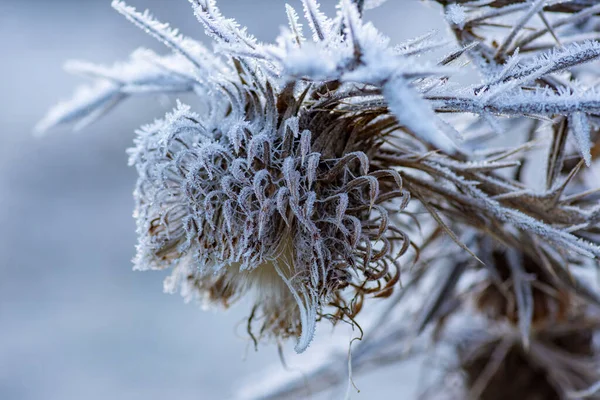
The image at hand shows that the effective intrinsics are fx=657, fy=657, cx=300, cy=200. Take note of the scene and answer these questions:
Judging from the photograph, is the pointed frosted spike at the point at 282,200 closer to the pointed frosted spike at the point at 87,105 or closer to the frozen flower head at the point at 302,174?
the frozen flower head at the point at 302,174

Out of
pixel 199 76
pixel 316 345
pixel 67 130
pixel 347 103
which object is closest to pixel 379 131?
pixel 347 103

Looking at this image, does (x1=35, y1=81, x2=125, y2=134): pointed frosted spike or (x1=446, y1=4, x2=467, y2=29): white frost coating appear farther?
(x1=35, y1=81, x2=125, y2=134): pointed frosted spike

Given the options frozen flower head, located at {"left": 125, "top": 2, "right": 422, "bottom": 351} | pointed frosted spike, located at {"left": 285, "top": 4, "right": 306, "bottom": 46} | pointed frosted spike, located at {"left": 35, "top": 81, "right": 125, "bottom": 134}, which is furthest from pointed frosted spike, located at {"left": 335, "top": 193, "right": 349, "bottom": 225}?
pointed frosted spike, located at {"left": 35, "top": 81, "right": 125, "bottom": 134}

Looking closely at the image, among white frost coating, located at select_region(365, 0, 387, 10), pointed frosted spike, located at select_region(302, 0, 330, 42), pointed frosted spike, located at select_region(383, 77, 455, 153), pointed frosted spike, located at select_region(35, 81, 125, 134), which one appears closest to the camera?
pointed frosted spike, located at select_region(383, 77, 455, 153)

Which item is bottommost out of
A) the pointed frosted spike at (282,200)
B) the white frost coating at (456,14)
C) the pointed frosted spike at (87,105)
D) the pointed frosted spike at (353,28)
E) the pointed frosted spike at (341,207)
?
the pointed frosted spike at (341,207)

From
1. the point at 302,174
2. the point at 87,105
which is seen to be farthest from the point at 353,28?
the point at 87,105

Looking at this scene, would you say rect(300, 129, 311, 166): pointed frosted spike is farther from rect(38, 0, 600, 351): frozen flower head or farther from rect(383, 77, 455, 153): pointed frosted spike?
rect(383, 77, 455, 153): pointed frosted spike

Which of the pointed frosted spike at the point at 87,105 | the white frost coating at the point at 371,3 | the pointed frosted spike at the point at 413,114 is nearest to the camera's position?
the pointed frosted spike at the point at 413,114

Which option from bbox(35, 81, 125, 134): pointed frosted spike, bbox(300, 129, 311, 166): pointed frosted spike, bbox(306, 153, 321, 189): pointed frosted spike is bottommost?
bbox(306, 153, 321, 189): pointed frosted spike

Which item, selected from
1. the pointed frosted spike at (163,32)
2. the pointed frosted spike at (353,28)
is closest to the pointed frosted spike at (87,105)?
the pointed frosted spike at (163,32)
